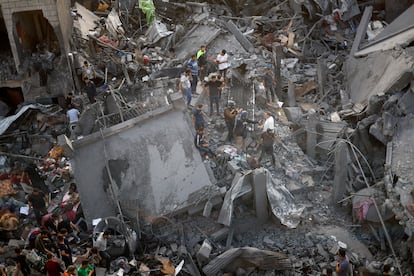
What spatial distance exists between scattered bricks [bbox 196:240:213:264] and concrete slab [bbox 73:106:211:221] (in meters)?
1.06

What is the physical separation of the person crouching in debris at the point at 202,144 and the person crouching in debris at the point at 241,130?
0.88 m

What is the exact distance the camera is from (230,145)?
12352 millimetres

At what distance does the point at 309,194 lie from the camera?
11297 millimetres

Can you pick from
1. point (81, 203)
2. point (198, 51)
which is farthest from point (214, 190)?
point (198, 51)

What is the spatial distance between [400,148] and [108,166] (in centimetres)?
641

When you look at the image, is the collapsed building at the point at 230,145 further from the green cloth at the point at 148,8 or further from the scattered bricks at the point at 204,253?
the green cloth at the point at 148,8

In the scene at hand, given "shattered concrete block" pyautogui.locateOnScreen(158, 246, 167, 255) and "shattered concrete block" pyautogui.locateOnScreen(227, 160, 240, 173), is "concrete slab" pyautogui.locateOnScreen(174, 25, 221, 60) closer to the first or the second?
"shattered concrete block" pyautogui.locateOnScreen(227, 160, 240, 173)

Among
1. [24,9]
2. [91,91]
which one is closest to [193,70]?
[91,91]

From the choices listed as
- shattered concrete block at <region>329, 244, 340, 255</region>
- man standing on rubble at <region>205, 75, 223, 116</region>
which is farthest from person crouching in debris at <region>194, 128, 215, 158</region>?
shattered concrete block at <region>329, 244, 340, 255</region>

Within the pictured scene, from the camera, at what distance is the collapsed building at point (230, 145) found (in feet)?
32.9

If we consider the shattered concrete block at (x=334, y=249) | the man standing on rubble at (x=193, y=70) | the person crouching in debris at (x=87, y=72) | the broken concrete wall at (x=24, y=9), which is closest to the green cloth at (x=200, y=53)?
the man standing on rubble at (x=193, y=70)

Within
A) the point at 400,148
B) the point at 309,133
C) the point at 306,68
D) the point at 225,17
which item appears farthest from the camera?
the point at 225,17

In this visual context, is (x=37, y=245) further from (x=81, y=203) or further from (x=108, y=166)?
(x=108, y=166)

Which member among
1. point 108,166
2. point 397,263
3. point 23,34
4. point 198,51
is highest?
point 23,34
